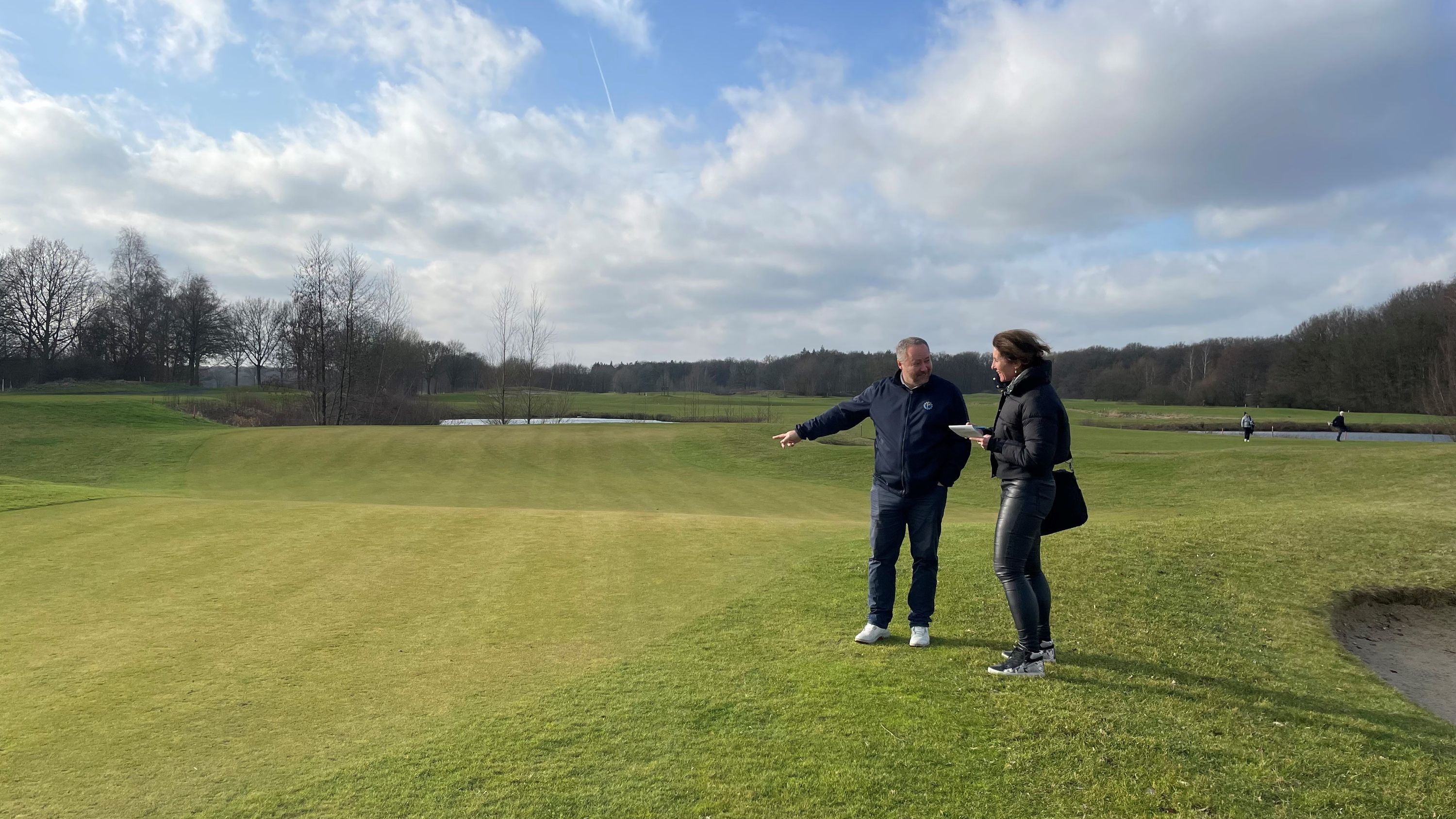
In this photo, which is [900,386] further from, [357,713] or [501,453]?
[501,453]

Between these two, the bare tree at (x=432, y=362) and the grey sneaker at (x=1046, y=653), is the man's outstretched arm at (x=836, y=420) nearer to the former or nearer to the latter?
the grey sneaker at (x=1046, y=653)

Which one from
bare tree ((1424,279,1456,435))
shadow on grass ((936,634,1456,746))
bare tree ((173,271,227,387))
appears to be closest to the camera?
shadow on grass ((936,634,1456,746))

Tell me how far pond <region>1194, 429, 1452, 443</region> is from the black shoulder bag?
162 feet

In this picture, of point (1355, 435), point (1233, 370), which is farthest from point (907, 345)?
point (1233, 370)

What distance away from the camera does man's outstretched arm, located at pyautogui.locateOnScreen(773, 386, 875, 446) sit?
6.28 meters

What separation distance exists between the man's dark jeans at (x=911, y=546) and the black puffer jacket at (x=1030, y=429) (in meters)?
0.72

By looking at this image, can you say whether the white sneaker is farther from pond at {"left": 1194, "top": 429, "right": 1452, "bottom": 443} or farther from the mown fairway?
pond at {"left": 1194, "top": 429, "right": 1452, "bottom": 443}

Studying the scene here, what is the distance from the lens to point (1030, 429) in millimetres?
5004

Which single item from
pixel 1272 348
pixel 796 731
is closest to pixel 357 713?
pixel 796 731

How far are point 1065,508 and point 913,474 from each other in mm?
1100

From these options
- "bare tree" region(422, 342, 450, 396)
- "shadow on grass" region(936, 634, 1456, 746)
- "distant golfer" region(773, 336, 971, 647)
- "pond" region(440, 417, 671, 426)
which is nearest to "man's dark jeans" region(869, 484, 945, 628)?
"distant golfer" region(773, 336, 971, 647)

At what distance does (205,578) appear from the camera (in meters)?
8.06

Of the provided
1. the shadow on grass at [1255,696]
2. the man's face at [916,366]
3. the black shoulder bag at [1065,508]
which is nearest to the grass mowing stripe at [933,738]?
the shadow on grass at [1255,696]

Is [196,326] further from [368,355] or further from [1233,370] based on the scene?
[1233,370]
